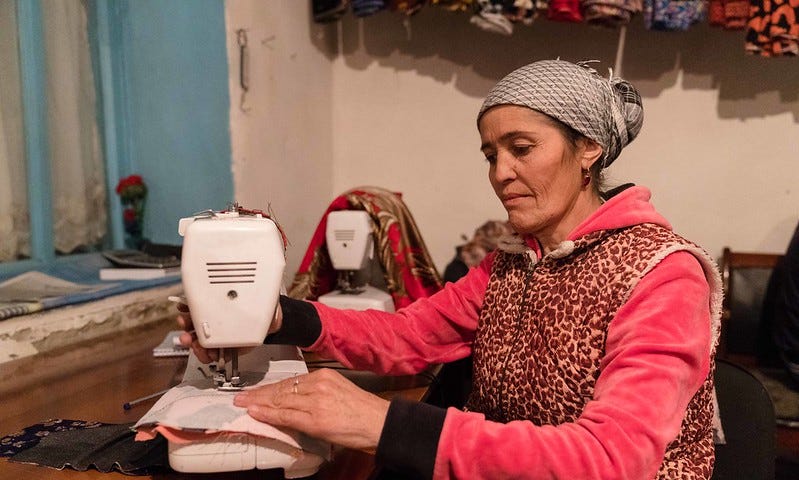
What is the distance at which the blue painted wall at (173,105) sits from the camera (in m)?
2.07

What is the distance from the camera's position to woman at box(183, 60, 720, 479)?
84cm

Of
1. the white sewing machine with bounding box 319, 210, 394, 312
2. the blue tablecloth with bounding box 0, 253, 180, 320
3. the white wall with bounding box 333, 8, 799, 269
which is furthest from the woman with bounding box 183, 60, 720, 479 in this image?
the white wall with bounding box 333, 8, 799, 269

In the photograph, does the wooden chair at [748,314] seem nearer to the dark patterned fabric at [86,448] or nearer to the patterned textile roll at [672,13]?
the patterned textile roll at [672,13]

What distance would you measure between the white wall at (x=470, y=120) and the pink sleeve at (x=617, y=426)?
1559mm

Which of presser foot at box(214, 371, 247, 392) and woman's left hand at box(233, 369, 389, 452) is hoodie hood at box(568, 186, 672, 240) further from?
presser foot at box(214, 371, 247, 392)

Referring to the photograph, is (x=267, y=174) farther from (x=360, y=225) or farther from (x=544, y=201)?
(x=544, y=201)

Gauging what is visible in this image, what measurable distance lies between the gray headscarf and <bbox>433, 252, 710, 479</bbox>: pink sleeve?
0.36m

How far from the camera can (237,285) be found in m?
0.95

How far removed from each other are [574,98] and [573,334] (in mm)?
410

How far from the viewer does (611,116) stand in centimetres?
116

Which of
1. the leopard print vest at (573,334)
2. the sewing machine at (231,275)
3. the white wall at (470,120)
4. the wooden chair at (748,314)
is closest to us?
the sewing machine at (231,275)

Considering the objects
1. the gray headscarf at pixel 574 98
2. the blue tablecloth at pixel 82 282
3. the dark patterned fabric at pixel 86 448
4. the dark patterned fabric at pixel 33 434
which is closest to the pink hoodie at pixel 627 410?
the gray headscarf at pixel 574 98

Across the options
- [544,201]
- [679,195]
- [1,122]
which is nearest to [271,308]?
[544,201]

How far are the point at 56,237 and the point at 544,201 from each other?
161cm
